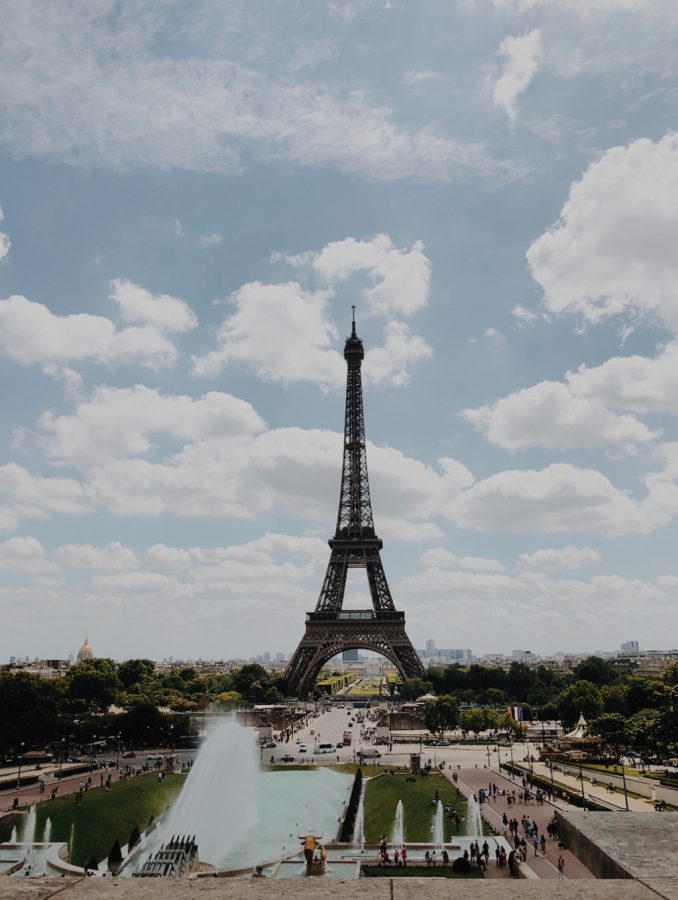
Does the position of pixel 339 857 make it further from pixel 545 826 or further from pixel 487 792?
pixel 487 792

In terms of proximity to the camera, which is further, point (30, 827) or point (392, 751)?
point (392, 751)

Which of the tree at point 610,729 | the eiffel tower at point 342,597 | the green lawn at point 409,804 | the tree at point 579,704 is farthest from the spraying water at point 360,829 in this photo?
the eiffel tower at point 342,597

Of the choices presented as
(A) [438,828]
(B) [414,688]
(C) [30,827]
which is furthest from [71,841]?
(B) [414,688]

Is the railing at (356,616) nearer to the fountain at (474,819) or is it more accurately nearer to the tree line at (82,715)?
the tree line at (82,715)

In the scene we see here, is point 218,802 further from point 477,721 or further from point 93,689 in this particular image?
point 93,689

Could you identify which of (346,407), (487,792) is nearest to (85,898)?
(487,792)

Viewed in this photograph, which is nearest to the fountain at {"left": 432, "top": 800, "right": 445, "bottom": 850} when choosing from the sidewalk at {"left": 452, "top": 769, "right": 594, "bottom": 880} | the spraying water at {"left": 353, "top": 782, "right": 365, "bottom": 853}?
the sidewalk at {"left": 452, "top": 769, "right": 594, "bottom": 880}

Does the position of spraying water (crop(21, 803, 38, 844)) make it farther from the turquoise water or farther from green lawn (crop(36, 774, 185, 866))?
the turquoise water
